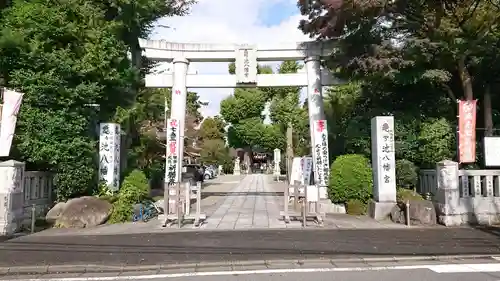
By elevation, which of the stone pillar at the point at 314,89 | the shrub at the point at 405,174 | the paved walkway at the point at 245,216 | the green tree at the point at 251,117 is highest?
the green tree at the point at 251,117

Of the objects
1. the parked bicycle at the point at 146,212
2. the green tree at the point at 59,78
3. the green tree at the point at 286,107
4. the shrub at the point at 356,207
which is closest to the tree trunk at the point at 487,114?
the shrub at the point at 356,207

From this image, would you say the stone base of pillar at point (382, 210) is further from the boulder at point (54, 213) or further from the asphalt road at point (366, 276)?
the boulder at point (54, 213)

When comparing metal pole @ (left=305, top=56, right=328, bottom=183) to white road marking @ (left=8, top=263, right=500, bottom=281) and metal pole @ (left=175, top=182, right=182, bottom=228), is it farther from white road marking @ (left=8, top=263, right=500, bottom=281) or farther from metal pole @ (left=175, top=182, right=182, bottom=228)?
white road marking @ (left=8, top=263, right=500, bottom=281)

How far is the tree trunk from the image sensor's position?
47.4 feet

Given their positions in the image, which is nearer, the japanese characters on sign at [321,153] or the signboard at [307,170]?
the japanese characters on sign at [321,153]

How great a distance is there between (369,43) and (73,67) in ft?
32.6

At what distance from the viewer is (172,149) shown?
16.6 m

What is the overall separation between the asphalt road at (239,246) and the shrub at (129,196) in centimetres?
246

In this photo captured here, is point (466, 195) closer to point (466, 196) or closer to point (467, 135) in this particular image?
point (466, 196)

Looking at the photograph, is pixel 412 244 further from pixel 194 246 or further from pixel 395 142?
pixel 395 142

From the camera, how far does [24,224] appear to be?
1238cm

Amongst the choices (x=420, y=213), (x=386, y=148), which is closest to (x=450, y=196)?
(x=420, y=213)

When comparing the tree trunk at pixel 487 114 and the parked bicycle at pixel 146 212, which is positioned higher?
the tree trunk at pixel 487 114

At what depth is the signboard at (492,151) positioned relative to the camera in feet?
42.0
